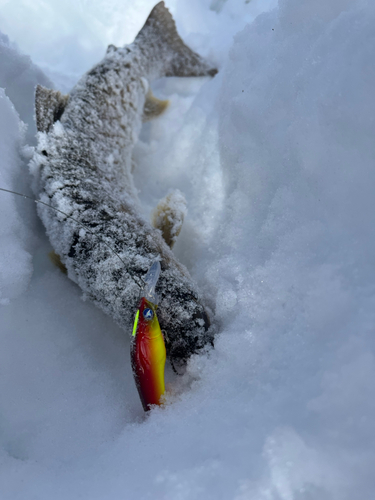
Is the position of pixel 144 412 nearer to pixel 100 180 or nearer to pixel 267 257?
pixel 267 257

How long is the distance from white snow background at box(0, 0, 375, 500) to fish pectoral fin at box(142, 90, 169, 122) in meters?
0.90

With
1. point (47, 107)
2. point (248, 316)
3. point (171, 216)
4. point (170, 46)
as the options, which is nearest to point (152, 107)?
point (170, 46)

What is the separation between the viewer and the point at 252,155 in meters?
2.08

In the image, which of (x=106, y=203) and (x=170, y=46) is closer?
(x=106, y=203)

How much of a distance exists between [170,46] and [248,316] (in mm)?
3249

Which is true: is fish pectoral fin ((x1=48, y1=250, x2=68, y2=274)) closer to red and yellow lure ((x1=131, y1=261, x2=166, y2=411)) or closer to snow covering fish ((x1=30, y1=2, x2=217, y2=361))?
snow covering fish ((x1=30, y1=2, x2=217, y2=361))

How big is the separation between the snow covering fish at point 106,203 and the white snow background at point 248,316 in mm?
162

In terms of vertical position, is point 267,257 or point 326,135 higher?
point 326,135

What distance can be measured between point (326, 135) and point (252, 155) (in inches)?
20.8

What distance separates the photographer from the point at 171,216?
2387 millimetres

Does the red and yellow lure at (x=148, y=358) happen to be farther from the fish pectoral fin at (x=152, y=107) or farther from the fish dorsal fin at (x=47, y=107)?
the fish pectoral fin at (x=152, y=107)

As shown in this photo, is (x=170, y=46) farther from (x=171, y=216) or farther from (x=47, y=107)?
(x=171, y=216)

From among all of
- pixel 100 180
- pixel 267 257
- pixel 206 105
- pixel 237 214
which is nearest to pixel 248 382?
pixel 267 257

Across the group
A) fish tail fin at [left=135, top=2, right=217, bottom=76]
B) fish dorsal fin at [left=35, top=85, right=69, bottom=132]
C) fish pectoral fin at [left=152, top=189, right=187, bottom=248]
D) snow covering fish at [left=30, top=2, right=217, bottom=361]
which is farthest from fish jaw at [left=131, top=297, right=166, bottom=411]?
fish tail fin at [left=135, top=2, right=217, bottom=76]
